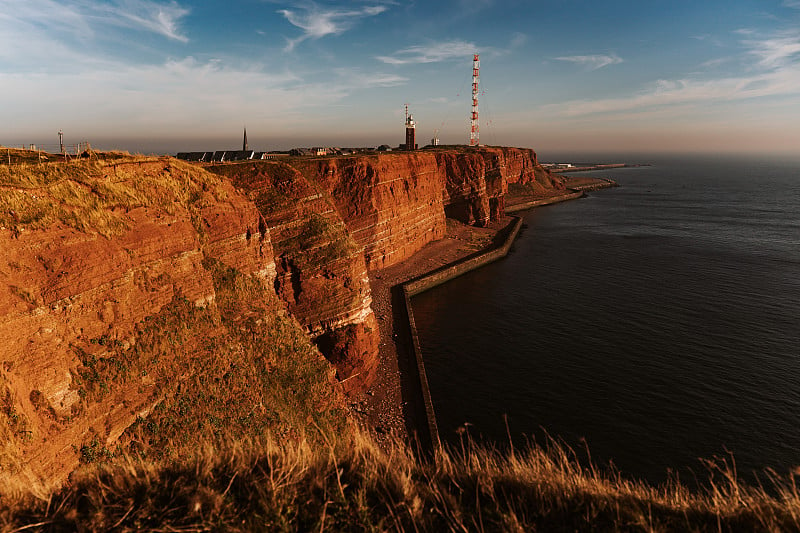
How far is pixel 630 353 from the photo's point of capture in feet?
125

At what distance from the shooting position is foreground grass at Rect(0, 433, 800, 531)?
19.1 ft

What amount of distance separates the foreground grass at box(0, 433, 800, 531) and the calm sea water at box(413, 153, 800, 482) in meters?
1.60

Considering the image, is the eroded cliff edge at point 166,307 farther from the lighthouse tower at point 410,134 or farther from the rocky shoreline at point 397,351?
the lighthouse tower at point 410,134

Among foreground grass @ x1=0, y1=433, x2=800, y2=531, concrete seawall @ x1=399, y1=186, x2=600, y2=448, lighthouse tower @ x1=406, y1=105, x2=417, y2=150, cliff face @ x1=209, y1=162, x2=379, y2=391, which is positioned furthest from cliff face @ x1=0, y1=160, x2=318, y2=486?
lighthouse tower @ x1=406, y1=105, x2=417, y2=150

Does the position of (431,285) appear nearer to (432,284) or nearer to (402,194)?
(432,284)

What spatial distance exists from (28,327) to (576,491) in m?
18.2

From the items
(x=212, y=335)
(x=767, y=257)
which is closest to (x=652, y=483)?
Answer: (x=212, y=335)

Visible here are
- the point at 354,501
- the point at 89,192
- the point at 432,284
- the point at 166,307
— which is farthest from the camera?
the point at 432,284

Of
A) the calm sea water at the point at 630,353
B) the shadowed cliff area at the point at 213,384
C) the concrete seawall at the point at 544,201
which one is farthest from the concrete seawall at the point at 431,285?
the concrete seawall at the point at 544,201

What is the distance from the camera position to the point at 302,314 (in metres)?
29.0

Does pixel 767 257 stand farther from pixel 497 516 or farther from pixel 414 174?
pixel 497 516

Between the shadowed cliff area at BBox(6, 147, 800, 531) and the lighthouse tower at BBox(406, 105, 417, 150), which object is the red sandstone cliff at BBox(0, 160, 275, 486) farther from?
the lighthouse tower at BBox(406, 105, 417, 150)

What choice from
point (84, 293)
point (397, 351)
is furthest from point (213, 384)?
point (397, 351)

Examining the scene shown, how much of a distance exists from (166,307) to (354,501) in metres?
17.2
